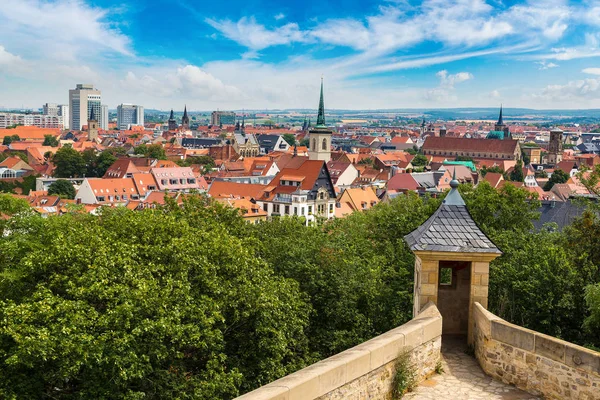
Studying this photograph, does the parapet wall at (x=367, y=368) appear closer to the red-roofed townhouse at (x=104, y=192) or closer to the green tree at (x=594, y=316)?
the green tree at (x=594, y=316)

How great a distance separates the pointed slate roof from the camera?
11.8 metres

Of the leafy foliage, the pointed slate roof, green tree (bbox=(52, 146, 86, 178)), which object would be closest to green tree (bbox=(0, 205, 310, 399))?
the pointed slate roof

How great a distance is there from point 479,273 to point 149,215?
12198 mm

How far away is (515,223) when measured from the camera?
29312 mm

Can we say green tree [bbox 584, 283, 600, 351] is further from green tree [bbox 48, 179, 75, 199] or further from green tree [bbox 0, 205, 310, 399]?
green tree [bbox 48, 179, 75, 199]

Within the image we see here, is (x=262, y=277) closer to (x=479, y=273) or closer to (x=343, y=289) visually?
(x=343, y=289)

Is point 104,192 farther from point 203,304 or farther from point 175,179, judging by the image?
point 203,304

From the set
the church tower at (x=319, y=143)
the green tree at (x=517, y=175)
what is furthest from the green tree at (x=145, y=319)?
the green tree at (x=517, y=175)

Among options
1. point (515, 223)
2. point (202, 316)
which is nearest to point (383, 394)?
point (202, 316)

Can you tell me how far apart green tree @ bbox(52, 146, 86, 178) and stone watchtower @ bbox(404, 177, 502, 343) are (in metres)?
134

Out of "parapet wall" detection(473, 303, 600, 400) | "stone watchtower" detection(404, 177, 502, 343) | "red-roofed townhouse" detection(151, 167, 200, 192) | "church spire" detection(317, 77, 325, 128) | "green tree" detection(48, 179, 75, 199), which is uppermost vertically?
"church spire" detection(317, 77, 325, 128)

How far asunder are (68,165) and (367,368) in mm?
138055

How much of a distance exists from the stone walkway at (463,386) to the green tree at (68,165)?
135 m

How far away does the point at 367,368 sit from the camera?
9562 millimetres
